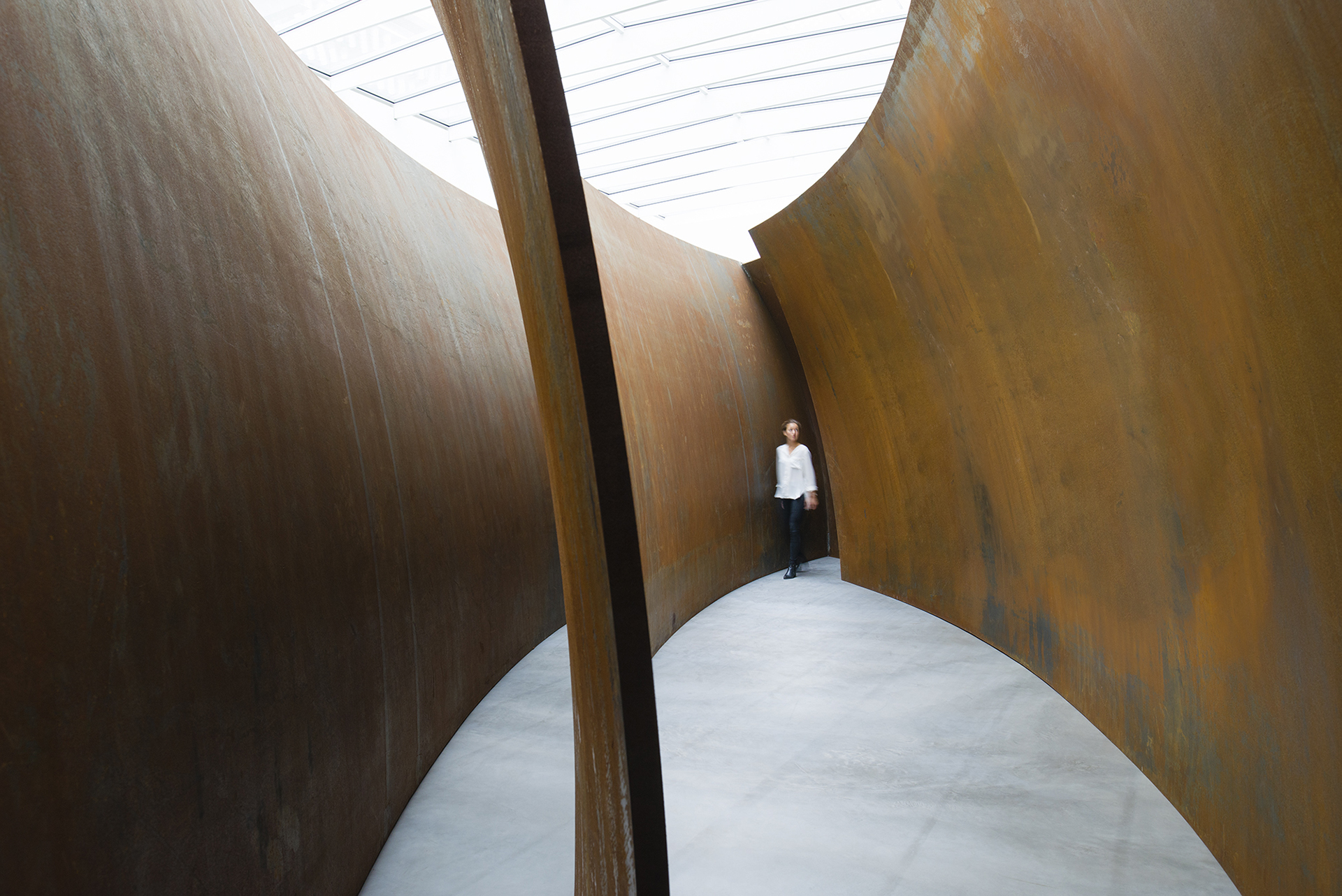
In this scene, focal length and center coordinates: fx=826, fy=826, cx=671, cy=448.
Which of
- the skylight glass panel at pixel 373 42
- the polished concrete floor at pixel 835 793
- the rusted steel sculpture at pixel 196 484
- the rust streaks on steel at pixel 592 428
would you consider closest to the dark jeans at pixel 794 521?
the polished concrete floor at pixel 835 793

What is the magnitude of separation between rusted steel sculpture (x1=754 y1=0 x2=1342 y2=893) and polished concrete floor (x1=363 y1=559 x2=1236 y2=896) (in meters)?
0.29

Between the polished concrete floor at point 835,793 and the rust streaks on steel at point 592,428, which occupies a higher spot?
the rust streaks on steel at point 592,428

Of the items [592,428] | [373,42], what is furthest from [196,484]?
[373,42]

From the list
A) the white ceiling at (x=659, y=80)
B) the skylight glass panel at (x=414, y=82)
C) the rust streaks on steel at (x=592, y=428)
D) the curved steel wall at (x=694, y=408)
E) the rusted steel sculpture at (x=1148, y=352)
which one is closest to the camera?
the rust streaks on steel at (x=592, y=428)

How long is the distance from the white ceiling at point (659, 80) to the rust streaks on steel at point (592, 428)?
8155mm

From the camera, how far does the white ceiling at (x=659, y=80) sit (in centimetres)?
1244

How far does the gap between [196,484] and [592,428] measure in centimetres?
126

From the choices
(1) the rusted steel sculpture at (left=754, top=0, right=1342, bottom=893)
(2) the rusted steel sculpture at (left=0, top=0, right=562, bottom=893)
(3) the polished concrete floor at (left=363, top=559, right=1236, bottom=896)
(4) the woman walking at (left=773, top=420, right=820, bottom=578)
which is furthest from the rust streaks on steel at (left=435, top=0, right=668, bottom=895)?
(4) the woman walking at (left=773, top=420, right=820, bottom=578)

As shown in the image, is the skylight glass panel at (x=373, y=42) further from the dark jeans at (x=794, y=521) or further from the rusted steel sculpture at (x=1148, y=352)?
the rusted steel sculpture at (x=1148, y=352)

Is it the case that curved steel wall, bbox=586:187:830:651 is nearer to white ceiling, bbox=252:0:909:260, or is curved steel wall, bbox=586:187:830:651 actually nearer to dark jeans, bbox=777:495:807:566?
dark jeans, bbox=777:495:807:566

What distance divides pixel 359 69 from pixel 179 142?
41.2 ft

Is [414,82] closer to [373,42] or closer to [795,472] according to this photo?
[373,42]

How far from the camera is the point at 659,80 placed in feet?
49.0

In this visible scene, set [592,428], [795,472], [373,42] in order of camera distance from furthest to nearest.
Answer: [373,42] < [795,472] < [592,428]
